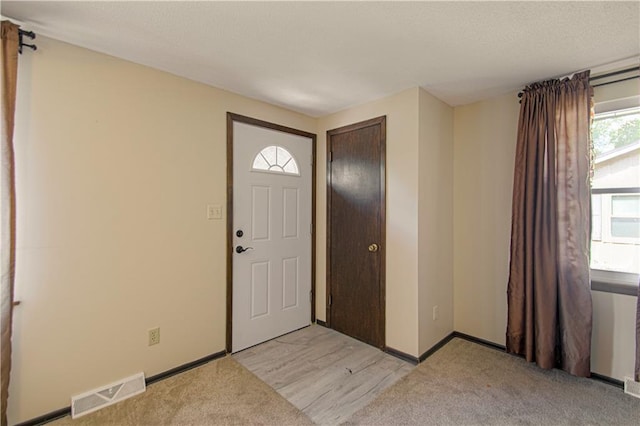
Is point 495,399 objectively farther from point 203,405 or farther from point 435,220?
point 203,405

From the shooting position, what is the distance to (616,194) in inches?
84.6

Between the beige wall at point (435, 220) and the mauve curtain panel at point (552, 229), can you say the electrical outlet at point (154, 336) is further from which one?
the mauve curtain panel at point (552, 229)

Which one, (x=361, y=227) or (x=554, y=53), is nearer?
(x=554, y=53)

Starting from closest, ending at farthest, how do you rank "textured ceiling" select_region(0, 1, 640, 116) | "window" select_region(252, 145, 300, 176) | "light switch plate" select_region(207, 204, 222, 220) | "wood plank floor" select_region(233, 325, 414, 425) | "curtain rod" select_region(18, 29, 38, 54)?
1. "textured ceiling" select_region(0, 1, 640, 116)
2. "curtain rod" select_region(18, 29, 38, 54)
3. "wood plank floor" select_region(233, 325, 414, 425)
4. "light switch plate" select_region(207, 204, 222, 220)
5. "window" select_region(252, 145, 300, 176)

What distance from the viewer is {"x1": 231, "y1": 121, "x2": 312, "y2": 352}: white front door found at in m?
2.66

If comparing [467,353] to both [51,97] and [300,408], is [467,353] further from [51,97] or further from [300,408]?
[51,97]

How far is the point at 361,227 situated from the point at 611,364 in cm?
210

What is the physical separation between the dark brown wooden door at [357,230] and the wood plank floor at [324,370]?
23cm

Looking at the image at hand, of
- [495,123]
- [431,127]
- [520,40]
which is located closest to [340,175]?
[431,127]

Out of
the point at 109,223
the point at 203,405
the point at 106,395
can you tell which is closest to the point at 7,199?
the point at 109,223

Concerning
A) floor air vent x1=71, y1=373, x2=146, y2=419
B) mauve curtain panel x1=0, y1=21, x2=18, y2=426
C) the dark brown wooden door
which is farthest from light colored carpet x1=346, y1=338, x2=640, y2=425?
mauve curtain panel x1=0, y1=21, x2=18, y2=426

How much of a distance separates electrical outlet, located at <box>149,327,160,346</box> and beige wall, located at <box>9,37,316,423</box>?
46 mm

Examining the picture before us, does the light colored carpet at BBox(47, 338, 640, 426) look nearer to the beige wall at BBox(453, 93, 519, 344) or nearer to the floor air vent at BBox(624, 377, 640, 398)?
the floor air vent at BBox(624, 377, 640, 398)

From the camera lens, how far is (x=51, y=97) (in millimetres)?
1743
